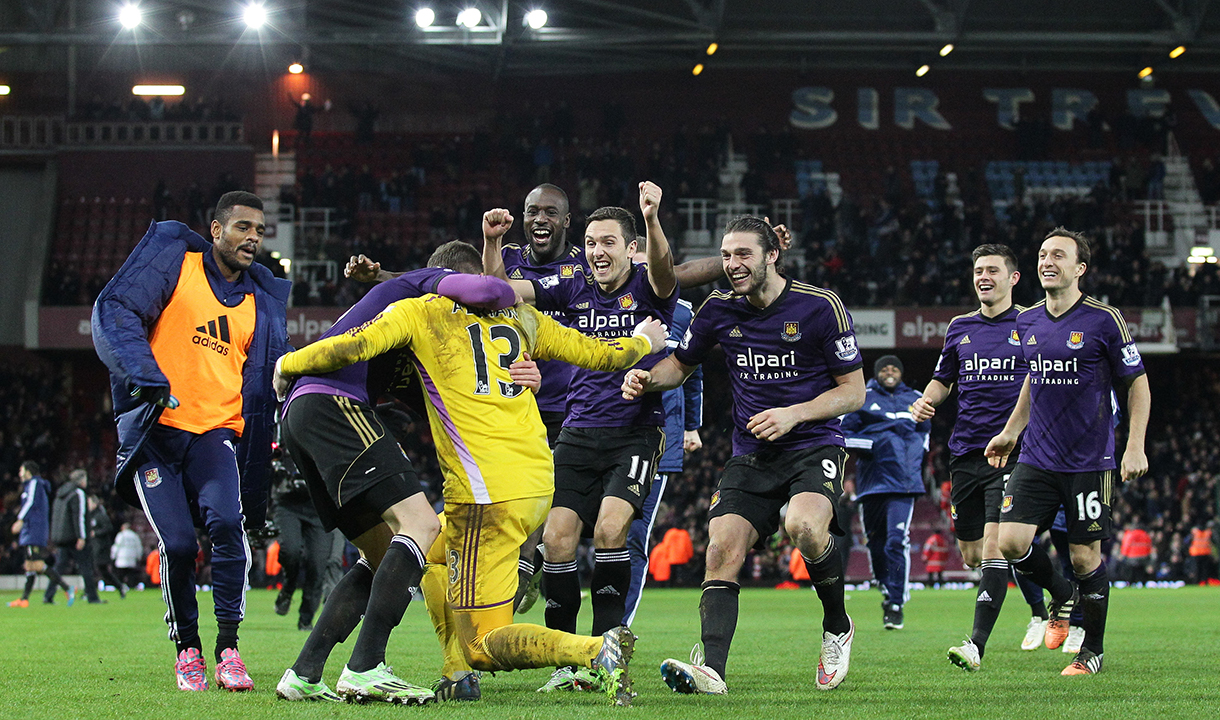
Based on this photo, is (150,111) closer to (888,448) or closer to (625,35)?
(625,35)

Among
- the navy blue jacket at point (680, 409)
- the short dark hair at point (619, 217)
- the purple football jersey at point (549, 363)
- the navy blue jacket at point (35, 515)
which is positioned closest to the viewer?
the short dark hair at point (619, 217)

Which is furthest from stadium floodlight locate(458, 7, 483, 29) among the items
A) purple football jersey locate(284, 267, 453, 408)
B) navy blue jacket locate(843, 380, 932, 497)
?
purple football jersey locate(284, 267, 453, 408)

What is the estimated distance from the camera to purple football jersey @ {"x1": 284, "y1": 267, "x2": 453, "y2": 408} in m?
5.68

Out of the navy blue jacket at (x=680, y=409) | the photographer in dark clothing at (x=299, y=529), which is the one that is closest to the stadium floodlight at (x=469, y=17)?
the photographer in dark clothing at (x=299, y=529)

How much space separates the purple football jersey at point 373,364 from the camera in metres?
5.68

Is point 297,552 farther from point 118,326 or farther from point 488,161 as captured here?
point 488,161

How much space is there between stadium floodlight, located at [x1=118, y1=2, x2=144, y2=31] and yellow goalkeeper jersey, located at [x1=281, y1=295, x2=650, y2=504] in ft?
81.0

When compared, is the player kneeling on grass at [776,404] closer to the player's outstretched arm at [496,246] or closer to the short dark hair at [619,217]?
Result: the short dark hair at [619,217]

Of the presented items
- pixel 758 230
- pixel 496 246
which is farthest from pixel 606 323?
pixel 758 230

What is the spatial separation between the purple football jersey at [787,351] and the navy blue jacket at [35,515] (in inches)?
561

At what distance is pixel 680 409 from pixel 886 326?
18586 millimetres

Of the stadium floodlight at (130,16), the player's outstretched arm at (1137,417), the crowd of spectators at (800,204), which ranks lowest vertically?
the player's outstretched arm at (1137,417)

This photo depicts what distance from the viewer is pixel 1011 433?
795cm

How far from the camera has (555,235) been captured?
781cm
